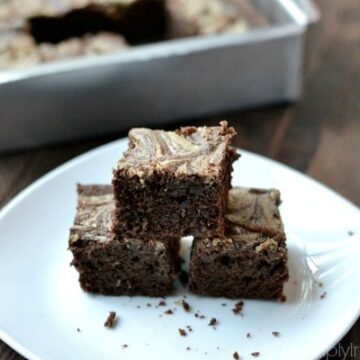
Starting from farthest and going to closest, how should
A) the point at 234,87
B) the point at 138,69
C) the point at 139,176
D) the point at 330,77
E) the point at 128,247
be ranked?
the point at 330,77
the point at 234,87
the point at 138,69
the point at 128,247
the point at 139,176

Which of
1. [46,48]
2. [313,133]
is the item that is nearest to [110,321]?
[313,133]

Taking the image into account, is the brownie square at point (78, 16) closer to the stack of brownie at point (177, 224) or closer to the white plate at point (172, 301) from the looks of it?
the white plate at point (172, 301)

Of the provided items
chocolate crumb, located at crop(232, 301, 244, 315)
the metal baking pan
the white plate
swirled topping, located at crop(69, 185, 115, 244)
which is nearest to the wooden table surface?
the metal baking pan

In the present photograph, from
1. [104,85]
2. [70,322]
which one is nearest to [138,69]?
[104,85]

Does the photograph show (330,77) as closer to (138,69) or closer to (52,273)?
(138,69)

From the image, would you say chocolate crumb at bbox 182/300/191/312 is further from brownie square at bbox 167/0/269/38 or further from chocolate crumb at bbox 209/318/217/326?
brownie square at bbox 167/0/269/38

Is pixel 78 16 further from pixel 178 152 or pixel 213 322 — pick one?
pixel 213 322

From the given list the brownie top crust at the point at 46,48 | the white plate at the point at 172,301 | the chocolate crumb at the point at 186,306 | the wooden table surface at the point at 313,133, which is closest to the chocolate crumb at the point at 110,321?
the white plate at the point at 172,301
